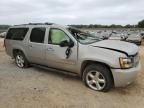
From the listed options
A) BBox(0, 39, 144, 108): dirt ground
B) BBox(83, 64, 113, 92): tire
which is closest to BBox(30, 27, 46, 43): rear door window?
BBox(0, 39, 144, 108): dirt ground

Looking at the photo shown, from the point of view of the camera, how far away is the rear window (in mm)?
6610

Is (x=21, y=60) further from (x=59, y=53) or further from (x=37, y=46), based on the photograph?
(x=59, y=53)

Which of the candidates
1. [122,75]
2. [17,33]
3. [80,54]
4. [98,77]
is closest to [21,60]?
[17,33]

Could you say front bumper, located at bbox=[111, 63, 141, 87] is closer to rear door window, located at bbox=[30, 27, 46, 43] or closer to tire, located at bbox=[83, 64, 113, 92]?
tire, located at bbox=[83, 64, 113, 92]

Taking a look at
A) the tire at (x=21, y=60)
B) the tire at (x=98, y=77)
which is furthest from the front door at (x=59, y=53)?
the tire at (x=21, y=60)

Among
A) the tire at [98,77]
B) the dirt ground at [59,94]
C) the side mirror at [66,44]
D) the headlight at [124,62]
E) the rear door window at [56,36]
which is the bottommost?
the dirt ground at [59,94]

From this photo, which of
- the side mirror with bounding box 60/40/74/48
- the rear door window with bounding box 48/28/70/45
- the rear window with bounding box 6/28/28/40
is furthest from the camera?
the rear window with bounding box 6/28/28/40

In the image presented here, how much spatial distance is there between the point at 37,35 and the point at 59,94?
2460 millimetres

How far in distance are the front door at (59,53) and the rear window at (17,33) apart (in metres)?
1.49

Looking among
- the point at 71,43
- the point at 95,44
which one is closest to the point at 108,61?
the point at 95,44

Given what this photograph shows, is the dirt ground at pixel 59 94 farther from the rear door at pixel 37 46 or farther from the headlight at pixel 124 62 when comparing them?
the headlight at pixel 124 62

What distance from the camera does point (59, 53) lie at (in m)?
5.25

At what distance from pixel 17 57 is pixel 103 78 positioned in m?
3.93

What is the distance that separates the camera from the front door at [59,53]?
5.00m
